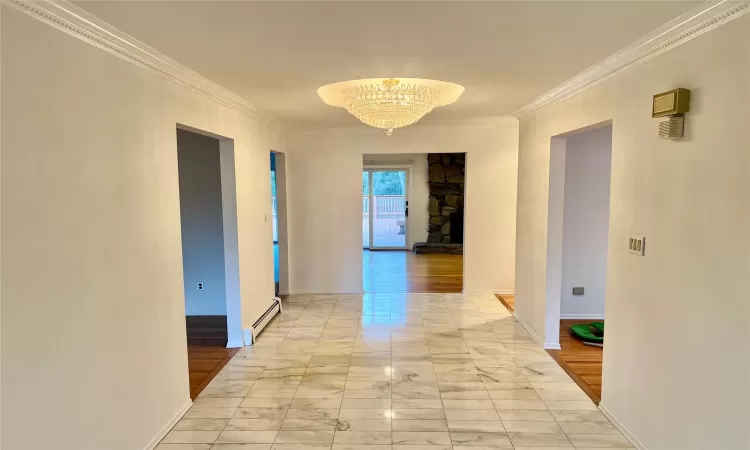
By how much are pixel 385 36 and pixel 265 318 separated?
3370 mm

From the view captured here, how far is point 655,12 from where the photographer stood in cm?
186

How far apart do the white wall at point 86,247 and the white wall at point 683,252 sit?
8.75 feet

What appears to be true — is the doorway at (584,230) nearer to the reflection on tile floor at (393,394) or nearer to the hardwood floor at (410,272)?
the reflection on tile floor at (393,394)

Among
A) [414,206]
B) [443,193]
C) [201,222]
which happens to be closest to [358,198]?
[201,222]

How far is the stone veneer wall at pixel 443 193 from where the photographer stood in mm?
10188

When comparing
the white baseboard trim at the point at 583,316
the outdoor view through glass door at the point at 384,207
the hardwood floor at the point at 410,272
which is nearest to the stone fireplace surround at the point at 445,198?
the outdoor view through glass door at the point at 384,207

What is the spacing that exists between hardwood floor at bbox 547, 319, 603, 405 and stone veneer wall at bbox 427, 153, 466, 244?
582cm

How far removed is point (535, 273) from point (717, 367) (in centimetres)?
241

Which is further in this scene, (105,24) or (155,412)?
(155,412)

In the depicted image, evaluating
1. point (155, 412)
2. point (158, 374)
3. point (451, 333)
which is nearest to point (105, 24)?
Answer: point (158, 374)

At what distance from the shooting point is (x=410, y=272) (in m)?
7.68

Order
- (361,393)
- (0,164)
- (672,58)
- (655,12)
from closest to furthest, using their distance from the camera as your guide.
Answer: (0,164) → (655,12) → (672,58) → (361,393)

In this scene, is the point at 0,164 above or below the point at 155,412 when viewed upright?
above

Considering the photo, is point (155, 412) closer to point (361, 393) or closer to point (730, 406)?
point (361, 393)
